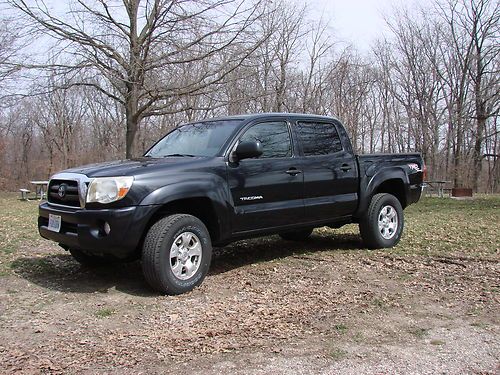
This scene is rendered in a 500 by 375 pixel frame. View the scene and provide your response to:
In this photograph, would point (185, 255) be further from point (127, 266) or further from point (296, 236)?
point (296, 236)

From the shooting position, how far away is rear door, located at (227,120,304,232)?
518 cm

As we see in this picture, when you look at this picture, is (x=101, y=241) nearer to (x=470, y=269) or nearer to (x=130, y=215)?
(x=130, y=215)

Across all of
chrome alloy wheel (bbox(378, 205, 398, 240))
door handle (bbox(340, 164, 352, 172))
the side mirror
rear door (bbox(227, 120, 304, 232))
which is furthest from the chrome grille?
chrome alloy wheel (bbox(378, 205, 398, 240))

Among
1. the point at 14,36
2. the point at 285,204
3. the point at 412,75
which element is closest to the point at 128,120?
the point at 14,36

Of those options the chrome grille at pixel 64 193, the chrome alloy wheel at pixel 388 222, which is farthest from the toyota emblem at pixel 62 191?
the chrome alloy wheel at pixel 388 222

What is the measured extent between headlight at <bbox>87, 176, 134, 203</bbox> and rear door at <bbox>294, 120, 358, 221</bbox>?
2274 mm

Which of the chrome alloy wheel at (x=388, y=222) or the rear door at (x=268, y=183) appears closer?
the rear door at (x=268, y=183)

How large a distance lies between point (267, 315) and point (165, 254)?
44.1 inches

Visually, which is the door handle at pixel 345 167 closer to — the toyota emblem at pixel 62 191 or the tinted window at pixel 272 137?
the tinted window at pixel 272 137

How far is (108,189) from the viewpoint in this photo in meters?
4.40

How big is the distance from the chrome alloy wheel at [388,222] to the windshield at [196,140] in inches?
105

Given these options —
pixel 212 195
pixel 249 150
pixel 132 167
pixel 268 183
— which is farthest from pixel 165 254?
pixel 268 183

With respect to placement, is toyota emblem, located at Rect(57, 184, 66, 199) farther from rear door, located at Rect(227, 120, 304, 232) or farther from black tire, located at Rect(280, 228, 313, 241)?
black tire, located at Rect(280, 228, 313, 241)

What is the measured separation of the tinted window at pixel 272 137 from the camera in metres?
5.52
